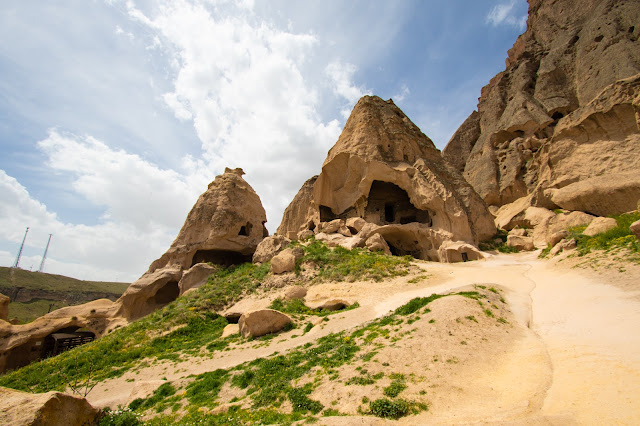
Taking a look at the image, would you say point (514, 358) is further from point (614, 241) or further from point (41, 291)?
point (41, 291)

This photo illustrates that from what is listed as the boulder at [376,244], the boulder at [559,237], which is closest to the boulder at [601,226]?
the boulder at [559,237]

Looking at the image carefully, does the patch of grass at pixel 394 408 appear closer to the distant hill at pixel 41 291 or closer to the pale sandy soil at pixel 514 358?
the pale sandy soil at pixel 514 358

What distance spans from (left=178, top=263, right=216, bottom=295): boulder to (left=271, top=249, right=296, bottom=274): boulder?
240 inches

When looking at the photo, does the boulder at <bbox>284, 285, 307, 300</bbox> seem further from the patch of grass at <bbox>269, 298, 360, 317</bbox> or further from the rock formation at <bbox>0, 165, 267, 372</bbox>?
the rock formation at <bbox>0, 165, 267, 372</bbox>

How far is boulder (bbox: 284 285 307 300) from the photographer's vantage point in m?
14.5

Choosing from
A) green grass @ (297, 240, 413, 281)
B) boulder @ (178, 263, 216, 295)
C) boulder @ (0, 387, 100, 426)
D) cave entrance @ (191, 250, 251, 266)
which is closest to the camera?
boulder @ (0, 387, 100, 426)

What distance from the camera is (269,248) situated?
845 inches

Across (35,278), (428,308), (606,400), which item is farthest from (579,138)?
(35,278)

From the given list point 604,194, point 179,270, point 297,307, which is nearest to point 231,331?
point 297,307

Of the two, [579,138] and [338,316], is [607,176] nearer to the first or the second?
[579,138]

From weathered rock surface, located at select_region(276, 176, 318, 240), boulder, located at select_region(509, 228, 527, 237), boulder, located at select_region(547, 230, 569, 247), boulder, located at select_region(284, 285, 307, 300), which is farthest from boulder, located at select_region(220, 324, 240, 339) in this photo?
weathered rock surface, located at select_region(276, 176, 318, 240)

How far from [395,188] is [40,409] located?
26.6m

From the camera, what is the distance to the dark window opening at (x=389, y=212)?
91.7 feet

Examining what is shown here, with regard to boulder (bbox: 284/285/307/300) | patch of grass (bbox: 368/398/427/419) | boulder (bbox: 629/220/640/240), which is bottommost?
patch of grass (bbox: 368/398/427/419)
